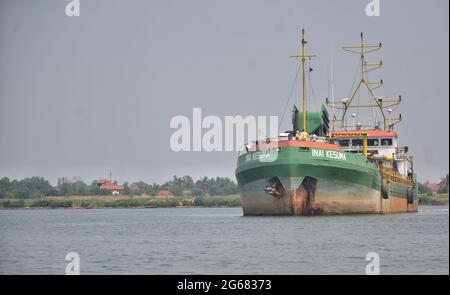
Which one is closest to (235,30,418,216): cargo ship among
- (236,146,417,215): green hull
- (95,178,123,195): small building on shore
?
(236,146,417,215): green hull

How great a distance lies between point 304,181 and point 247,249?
1706cm

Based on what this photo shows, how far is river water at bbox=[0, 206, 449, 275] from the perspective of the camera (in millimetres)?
32406

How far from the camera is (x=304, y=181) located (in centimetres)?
5422

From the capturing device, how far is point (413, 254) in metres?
36.2

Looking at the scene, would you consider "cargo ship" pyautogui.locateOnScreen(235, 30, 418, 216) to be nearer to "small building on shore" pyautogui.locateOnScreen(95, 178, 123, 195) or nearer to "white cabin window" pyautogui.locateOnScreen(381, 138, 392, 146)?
"white cabin window" pyautogui.locateOnScreen(381, 138, 392, 146)

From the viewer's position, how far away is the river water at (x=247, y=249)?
32.4m

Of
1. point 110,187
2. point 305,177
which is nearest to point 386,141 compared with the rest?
point 305,177

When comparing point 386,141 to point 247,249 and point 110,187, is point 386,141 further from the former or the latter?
point 110,187

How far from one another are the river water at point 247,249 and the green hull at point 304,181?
190 centimetres

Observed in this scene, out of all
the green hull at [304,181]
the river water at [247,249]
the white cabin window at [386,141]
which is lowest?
the river water at [247,249]

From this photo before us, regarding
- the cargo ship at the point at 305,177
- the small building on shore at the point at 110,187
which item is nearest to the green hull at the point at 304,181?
the cargo ship at the point at 305,177

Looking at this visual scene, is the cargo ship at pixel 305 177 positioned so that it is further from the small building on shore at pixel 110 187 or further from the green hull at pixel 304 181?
the small building on shore at pixel 110 187

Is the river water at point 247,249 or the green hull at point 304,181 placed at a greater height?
the green hull at point 304,181
